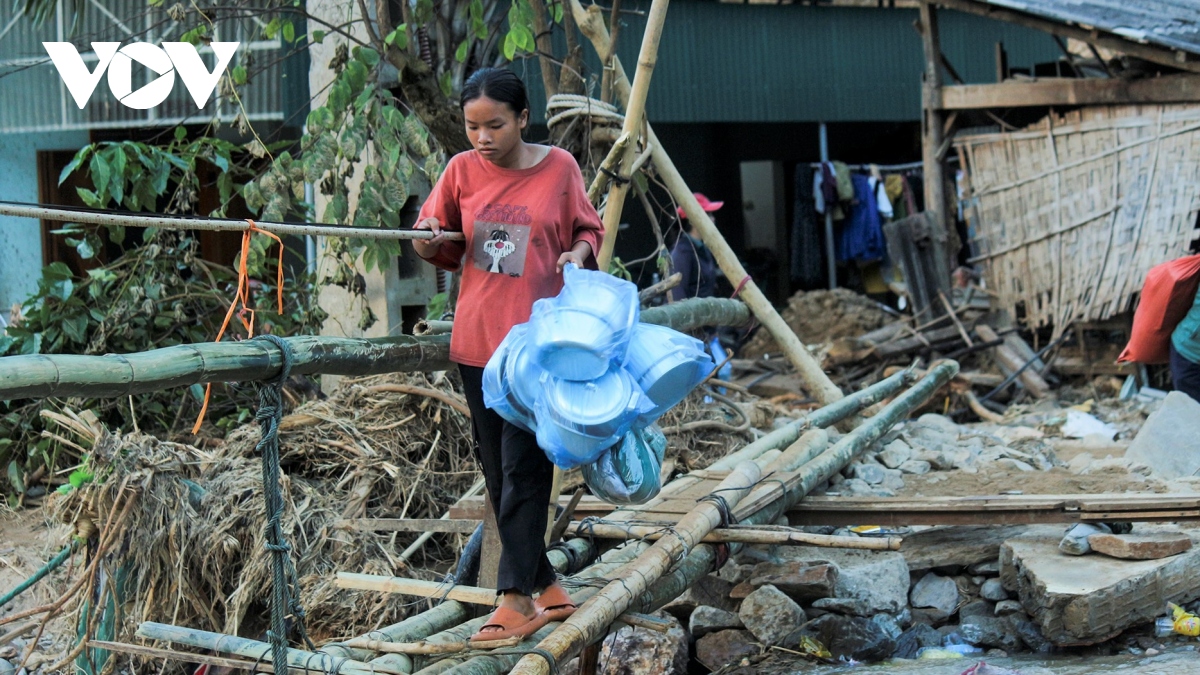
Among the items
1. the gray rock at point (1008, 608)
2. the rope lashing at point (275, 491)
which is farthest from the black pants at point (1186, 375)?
the rope lashing at point (275, 491)

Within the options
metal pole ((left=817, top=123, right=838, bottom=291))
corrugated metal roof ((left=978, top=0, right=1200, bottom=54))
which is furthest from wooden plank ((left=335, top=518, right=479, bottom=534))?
metal pole ((left=817, top=123, right=838, bottom=291))

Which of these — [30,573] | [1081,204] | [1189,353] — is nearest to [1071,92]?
[1081,204]

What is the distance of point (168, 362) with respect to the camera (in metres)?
2.47

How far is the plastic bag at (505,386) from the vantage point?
9.27 feet

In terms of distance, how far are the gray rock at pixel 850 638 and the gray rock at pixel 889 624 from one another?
0.08 metres

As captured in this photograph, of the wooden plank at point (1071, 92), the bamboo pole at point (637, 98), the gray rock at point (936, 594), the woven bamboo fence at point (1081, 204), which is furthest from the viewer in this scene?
the wooden plank at point (1071, 92)

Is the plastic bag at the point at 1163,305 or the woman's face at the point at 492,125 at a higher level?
the woman's face at the point at 492,125

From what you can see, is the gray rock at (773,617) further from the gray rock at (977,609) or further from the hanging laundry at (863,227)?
the hanging laundry at (863,227)

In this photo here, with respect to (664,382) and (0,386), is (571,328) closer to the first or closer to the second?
(664,382)

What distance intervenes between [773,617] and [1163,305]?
316 centimetres

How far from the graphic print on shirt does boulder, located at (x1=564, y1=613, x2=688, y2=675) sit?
1637 mm

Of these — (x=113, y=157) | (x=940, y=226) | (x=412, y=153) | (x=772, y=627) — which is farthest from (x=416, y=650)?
(x=940, y=226)

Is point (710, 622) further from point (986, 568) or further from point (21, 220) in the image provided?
point (21, 220)

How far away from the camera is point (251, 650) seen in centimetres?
288
